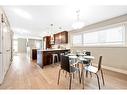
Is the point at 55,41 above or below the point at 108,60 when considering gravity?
above

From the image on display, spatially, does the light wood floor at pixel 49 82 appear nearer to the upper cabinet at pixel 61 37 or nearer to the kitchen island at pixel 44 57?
the kitchen island at pixel 44 57

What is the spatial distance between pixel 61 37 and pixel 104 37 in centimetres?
382

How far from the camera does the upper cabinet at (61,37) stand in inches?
301

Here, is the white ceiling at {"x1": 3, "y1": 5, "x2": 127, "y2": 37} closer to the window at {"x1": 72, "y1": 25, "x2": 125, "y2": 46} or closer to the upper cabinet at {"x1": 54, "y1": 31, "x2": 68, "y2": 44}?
the window at {"x1": 72, "y1": 25, "x2": 125, "y2": 46}

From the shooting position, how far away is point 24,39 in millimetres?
15242

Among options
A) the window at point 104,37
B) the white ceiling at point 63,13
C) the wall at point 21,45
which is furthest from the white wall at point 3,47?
the wall at point 21,45

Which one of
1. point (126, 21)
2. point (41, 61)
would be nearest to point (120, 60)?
point (126, 21)

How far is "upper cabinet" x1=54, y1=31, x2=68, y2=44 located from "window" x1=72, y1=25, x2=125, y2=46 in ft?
3.86

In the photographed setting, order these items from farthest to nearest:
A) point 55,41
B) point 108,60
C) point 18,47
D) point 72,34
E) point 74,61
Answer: point 18,47, point 55,41, point 72,34, point 108,60, point 74,61

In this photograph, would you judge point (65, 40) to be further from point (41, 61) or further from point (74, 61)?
point (74, 61)

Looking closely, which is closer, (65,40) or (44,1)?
(44,1)

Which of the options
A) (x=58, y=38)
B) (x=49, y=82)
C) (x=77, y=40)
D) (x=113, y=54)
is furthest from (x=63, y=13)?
(x=58, y=38)

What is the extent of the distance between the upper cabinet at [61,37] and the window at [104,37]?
3.86 feet
